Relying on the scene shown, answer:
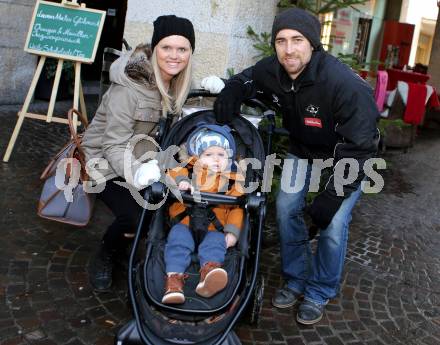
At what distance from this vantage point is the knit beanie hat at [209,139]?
10.6 feet

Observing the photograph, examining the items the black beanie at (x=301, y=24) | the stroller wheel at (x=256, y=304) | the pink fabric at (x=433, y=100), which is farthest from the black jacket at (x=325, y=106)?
the pink fabric at (x=433, y=100)

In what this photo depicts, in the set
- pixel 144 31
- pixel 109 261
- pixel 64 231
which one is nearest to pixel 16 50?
pixel 144 31

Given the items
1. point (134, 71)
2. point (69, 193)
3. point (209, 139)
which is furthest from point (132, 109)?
point (69, 193)

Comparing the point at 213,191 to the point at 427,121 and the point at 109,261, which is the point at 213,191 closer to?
the point at 109,261

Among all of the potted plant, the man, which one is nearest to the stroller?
the man

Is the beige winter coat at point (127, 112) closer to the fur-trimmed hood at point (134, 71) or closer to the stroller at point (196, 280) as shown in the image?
the fur-trimmed hood at point (134, 71)

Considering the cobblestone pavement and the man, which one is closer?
the man

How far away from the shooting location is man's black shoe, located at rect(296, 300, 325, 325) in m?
3.49

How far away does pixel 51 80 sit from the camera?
8.62m

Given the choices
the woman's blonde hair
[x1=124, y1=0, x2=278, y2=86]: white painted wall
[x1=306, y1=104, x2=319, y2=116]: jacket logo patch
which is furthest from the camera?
[x1=124, y1=0, x2=278, y2=86]: white painted wall

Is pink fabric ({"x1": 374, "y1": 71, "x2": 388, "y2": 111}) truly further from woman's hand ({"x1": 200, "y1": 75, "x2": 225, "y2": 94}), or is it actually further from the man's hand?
the man's hand

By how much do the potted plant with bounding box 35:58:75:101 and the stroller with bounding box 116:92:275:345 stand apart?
573cm

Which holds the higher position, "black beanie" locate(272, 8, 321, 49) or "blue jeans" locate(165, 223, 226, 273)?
"black beanie" locate(272, 8, 321, 49)

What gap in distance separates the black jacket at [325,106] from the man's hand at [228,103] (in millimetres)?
76
